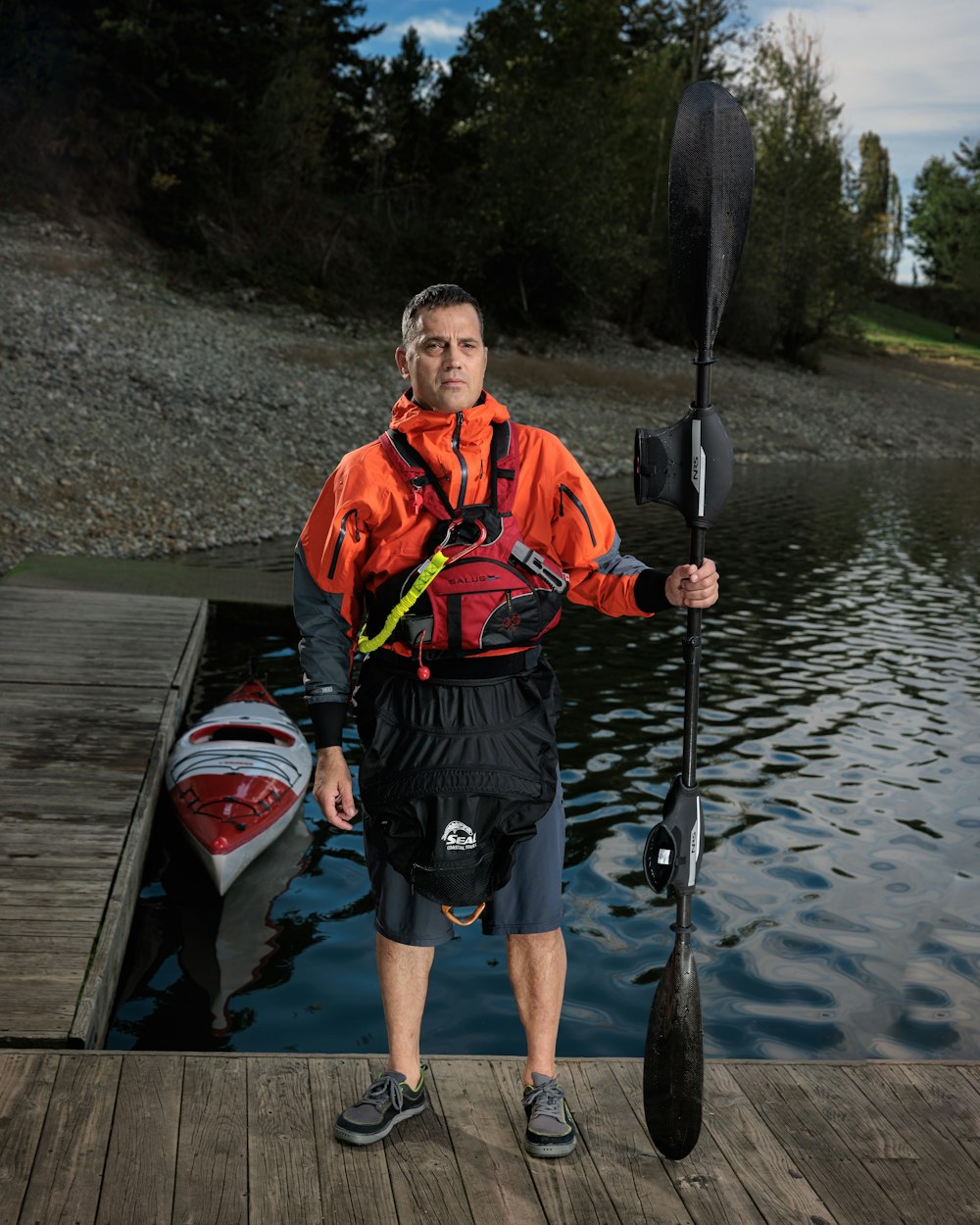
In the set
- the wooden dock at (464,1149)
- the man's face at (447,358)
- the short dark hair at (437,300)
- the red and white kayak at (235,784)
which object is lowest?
the red and white kayak at (235,784)

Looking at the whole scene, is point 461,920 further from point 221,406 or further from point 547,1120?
point 221,406

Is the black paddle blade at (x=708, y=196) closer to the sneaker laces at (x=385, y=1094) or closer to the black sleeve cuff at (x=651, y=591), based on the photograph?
the black sleeve cuff at (x=651, y=591)

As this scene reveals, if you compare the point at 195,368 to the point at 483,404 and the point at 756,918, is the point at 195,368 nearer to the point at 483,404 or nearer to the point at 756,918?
the point at 756,918

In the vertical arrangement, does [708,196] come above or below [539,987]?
above

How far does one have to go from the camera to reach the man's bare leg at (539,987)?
137 inches

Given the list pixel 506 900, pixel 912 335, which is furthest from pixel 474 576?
pixel 912 335

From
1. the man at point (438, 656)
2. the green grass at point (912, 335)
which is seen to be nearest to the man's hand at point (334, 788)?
the man at point (438, 656)

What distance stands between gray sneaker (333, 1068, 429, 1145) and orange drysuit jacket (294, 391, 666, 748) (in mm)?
954

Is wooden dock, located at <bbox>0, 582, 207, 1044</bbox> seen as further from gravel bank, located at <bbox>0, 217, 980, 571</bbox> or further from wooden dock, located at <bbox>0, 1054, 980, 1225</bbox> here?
gravel bank, located at <bbox>0, 217, 980, 571</bbox>

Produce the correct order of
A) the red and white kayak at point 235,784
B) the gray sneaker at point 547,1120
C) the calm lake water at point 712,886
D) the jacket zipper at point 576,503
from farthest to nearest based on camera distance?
1. the red and white kayak at point 235,784
2. the calm lake water at point 712,886
3. the jacket zipper at point 576,503
4. the gray sneaker at point 547,1120

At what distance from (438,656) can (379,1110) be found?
1.24 meters

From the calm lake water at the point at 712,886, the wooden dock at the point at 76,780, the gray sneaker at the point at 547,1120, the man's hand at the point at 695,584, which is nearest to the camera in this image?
the man's hand at the point at 695,584

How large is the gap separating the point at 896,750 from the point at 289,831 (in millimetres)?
4685

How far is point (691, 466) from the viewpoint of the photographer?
3.36 metres
